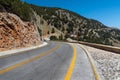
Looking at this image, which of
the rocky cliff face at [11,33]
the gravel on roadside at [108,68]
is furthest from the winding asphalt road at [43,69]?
the rocky cliff face at [11,33]

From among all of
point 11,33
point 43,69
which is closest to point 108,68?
point 43,69

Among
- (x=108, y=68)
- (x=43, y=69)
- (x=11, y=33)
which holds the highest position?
(x=11, y=33)

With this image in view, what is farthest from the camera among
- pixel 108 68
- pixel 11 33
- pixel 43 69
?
pixel 11 33

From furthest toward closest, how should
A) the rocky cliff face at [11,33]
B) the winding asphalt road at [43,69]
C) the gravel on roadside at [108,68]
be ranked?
the rocky cliff face at [11,33]
the gravel on roadside at [108,68]
the winding asphalt road at [43,69]

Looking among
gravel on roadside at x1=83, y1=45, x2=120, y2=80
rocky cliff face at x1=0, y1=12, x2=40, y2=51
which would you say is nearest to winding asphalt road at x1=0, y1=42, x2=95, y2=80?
gravel on roadside at x1=83, y1=45, x2=120, y2=80

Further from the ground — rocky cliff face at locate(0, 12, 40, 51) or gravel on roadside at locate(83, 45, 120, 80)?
rocky cliff face at locate(0, 12, 40, 51)

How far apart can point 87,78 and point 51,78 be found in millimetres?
1701

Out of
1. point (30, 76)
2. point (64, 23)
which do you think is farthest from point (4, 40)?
point (64, 23)

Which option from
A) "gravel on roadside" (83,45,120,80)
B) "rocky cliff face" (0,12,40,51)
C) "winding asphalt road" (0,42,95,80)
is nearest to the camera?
"winding asphalt road" (0,42,95,80)

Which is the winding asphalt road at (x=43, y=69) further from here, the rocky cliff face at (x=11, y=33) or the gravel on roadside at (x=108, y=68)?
the rocky cliff face at (x=11, y=33)

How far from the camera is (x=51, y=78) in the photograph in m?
8.17

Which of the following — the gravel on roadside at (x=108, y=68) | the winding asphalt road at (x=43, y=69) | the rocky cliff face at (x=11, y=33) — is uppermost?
the rocky cliff face at (x=11, y=33)

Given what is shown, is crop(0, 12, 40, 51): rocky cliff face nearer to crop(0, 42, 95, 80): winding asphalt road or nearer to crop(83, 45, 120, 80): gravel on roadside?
crop(0, 42, 95, 80): winding asphalt road

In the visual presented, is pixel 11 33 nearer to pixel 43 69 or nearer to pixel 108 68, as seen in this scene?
pixel 43 69
